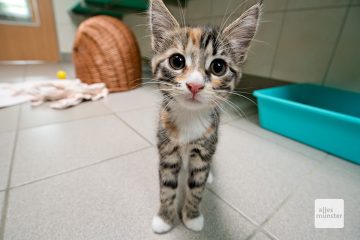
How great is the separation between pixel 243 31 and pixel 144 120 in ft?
2.52

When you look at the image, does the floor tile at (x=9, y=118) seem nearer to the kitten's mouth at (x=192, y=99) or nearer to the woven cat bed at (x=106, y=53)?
the woven cat bed at (x=106, y=53)

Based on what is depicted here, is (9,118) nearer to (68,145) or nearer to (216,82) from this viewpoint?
(68,145)

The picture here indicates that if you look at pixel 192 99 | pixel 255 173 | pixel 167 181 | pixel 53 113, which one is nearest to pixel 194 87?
pixel 192 99

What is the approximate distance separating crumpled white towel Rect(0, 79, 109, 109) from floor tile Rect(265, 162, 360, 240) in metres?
1.26

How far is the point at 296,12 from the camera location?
1.31 metres

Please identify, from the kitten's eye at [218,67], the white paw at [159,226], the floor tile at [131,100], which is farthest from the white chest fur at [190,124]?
the floor tile at [131,100]

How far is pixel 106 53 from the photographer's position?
1.48 meters

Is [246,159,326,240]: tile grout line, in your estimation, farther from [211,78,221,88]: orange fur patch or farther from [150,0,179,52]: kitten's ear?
[150,0,179,52]: kitten's ear

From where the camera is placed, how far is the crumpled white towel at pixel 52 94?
1.28 meters

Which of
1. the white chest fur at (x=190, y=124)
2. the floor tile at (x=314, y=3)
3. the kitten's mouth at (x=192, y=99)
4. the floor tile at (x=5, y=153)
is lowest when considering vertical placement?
the floor tile at (x=5, y=153)

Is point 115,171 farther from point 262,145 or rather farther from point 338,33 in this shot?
point 338,33

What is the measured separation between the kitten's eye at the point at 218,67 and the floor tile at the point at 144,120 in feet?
1.72

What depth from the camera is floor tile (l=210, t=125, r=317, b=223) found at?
0.64m

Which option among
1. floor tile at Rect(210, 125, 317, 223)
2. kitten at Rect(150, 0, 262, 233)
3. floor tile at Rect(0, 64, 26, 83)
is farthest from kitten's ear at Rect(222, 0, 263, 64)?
floor tile at Rect(0, 64, 26, 83)
